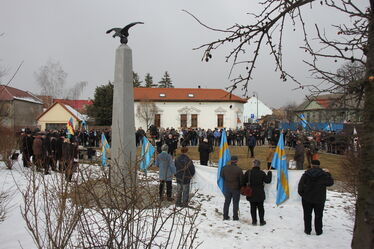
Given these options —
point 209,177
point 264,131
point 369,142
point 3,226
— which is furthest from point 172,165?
point 264,131

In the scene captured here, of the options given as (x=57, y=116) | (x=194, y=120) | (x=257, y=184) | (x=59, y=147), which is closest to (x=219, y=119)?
(x=194, y=120)

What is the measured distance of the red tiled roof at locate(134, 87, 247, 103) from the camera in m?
48.6

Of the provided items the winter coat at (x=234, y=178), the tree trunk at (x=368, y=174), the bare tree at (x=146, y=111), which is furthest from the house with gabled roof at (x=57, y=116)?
the tree trunk at (x=368, y=174)

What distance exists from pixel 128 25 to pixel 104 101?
3649 centimetres

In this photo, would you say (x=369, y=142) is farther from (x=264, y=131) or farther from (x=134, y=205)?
(x=264, y=131)

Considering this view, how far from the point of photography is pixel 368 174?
8.73 ft

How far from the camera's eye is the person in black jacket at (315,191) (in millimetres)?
6438

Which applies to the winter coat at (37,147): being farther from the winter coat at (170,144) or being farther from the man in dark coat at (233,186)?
the man in dark coat at (233,186)

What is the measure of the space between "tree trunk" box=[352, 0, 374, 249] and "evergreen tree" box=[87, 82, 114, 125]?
43259mm

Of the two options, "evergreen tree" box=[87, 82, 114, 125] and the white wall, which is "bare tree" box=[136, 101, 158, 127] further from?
"evergreen tree" box=[87, 82, 114, 125]

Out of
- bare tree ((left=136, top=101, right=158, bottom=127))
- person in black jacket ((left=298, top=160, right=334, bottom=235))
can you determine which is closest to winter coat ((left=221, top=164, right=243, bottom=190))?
person in black jacket ((left=298, top=160, right=334, bottom=235))

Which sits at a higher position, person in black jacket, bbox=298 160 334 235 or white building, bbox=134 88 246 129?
white building, bbox=134 88 246 129

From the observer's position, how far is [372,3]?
276 centimetres

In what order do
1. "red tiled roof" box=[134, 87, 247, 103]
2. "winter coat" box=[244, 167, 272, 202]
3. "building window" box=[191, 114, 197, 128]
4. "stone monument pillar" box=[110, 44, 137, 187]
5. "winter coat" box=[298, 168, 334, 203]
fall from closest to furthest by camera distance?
"winter coat" box=[298, 168, 334, 203], "winter coat" box=[244, 167, 272, 202], "stone monument pillar" box=[110, 44, 137, 187], "red tiled roof" box=[134, 87, 247, 103], "building window" box=[191, 114, 197, 128]
